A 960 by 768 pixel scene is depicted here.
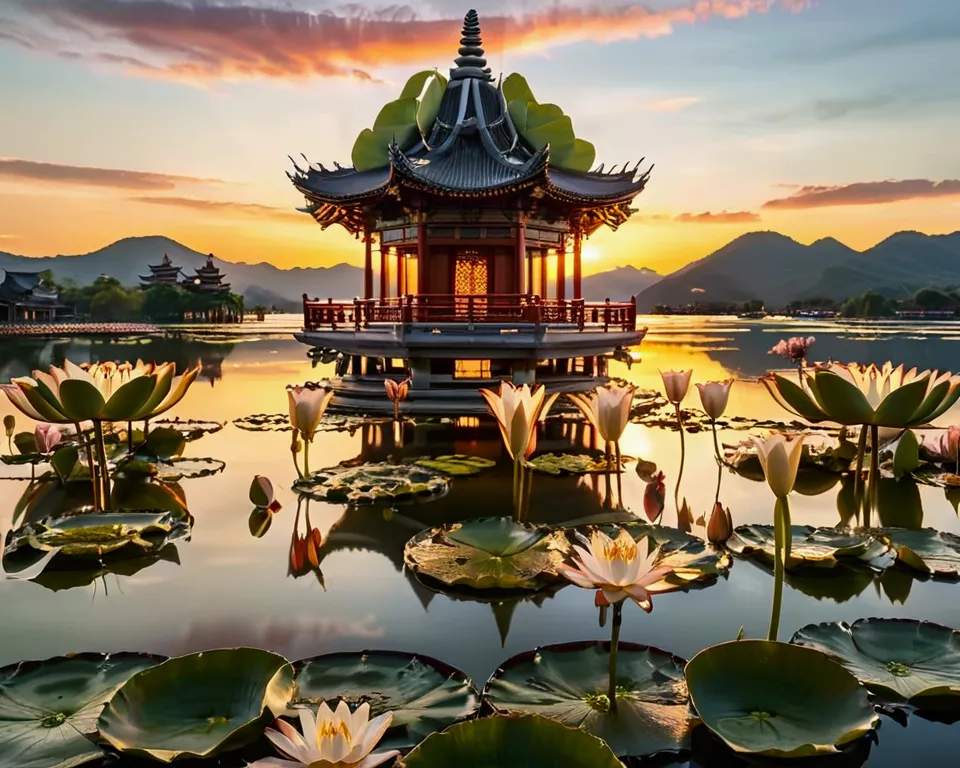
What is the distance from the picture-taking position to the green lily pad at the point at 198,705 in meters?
2.57

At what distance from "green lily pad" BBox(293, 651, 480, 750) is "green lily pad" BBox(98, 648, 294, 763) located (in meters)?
0.20

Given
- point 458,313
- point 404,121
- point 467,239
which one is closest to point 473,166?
point 467,239

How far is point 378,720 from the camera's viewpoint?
6.90ft

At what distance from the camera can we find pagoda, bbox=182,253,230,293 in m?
78.9

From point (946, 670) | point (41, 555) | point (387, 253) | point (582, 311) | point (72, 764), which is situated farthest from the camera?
point (387, 253)

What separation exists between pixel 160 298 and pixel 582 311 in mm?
64224

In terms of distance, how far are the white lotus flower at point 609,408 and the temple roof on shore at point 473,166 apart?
411 inches

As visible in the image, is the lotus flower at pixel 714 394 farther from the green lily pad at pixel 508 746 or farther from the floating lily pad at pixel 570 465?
the green lily pad at pixel 508 746

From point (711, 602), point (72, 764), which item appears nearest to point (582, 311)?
point (711, 602)

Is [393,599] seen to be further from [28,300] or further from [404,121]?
[28,300]

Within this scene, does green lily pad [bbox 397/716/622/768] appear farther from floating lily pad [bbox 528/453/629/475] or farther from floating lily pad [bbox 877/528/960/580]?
floating lily pad [bbox 528/453/629/475]

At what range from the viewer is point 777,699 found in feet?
9.12

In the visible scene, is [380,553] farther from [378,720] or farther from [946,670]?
[946,670]

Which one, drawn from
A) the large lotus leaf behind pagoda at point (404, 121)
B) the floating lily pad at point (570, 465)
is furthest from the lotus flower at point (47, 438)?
the large lotus leaf behind pagoda at point (404, 121)
